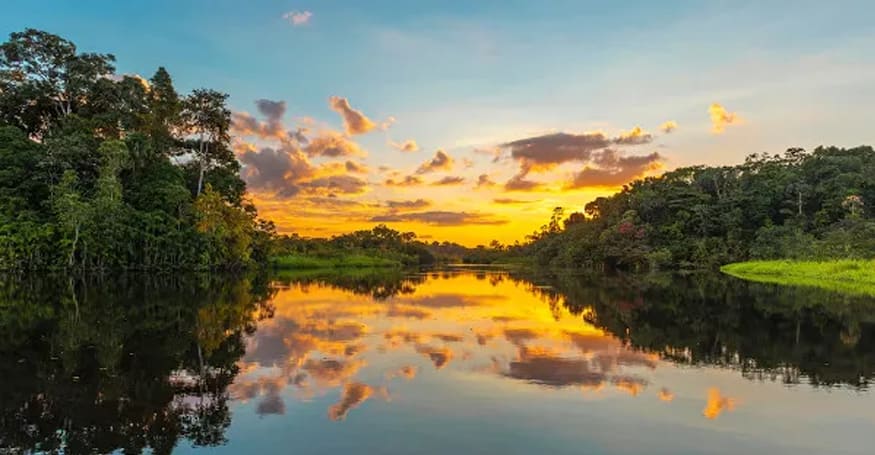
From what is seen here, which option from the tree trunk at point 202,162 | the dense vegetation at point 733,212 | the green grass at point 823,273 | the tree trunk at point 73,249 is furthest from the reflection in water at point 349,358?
the dense vegetation at point 733,212

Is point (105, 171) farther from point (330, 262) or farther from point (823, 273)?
point (823, 273)

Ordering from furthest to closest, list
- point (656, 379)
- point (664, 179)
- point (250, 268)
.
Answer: point (664, 179) → point (250, 268) → point (656, 379)

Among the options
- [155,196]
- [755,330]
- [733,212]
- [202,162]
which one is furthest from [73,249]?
Answer: [733,212]

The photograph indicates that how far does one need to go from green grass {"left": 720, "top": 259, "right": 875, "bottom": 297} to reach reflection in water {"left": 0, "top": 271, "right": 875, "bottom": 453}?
12839 mm

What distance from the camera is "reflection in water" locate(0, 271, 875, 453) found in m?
7.34

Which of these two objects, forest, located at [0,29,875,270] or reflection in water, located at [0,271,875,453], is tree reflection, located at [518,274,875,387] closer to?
reflection in water, located at [0,271,875,453]

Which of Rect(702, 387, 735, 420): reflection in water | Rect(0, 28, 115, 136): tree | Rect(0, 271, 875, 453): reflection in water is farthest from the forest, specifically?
Rect(702, 387, 735, 420): reflection in water

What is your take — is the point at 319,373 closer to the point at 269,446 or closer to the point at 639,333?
the point at 269,446

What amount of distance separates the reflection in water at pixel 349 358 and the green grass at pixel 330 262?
1747 inches

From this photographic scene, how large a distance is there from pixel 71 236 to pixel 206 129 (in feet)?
44.0

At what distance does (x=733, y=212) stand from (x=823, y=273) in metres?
28.0

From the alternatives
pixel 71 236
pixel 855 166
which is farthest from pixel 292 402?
pixel 855 166

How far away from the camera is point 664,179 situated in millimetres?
79125

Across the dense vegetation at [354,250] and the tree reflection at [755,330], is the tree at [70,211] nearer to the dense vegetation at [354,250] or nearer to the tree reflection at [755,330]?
the dense vegetation at [354,250]
